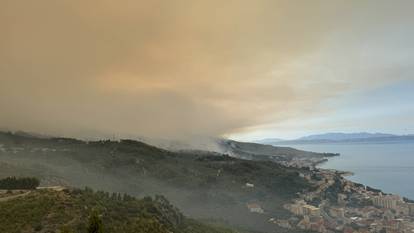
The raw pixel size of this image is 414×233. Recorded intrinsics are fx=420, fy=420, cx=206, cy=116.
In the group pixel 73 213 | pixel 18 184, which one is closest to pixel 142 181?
pixel 18 184

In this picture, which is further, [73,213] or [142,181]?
[142,181]

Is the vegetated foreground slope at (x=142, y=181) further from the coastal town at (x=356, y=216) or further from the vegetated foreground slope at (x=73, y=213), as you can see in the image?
the vegetated foreground slope at (x=73, y=213)

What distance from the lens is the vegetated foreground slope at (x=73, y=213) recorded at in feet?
184

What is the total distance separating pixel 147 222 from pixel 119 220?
4.56 meters

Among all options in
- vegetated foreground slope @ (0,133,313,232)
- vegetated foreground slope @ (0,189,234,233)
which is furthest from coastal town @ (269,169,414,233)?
vegetated foreground slope @ (0,189,234,233)

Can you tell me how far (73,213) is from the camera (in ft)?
206

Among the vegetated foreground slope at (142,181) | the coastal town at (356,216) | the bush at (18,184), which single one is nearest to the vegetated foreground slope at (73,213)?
the bush at (18,184)

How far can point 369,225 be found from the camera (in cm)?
14325

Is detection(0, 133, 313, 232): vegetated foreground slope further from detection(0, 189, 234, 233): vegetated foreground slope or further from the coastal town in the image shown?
detection(0, 189, 234, 233): vegetated foreground slope

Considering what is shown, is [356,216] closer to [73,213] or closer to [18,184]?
[18,184]

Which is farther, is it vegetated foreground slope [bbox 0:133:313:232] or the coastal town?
the coastal town

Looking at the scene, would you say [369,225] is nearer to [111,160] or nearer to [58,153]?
[111,160]

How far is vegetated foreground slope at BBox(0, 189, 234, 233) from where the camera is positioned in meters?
56.1

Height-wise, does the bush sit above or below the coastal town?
above
